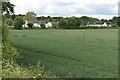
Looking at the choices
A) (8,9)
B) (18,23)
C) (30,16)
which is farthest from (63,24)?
(8,9)

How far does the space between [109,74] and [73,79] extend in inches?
62.2

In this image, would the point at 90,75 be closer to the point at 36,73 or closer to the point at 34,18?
the point at 36,73

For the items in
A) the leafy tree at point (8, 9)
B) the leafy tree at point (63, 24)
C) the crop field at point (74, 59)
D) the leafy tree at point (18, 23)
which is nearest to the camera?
the crop field at point (74, 59)

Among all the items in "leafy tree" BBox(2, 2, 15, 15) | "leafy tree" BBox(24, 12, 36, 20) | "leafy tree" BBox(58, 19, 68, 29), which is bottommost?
"leafy tree" BBox(2, 2, 15, 15)

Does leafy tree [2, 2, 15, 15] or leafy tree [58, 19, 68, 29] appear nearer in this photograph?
leafy tree [2, 2, 15, 15]

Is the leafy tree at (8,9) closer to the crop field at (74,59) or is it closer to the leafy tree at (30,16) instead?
the crop field at (74,59)

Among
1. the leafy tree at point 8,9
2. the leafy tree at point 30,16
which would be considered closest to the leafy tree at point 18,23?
the leafy tree at point 30,16

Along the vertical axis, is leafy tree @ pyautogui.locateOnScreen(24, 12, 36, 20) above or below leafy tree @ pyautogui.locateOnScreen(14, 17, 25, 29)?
above

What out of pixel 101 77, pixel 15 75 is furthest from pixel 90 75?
pixel 15 75

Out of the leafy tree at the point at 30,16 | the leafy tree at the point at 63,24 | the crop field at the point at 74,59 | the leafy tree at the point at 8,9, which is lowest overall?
the crop field at the point at 74,59

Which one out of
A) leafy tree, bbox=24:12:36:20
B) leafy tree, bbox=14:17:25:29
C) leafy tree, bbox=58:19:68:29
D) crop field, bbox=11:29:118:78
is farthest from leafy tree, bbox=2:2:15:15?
leafy tree, bbox=24:12:36:20

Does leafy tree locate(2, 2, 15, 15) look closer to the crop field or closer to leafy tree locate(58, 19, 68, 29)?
the crop field

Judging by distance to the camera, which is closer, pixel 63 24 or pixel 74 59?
pixel 74 59

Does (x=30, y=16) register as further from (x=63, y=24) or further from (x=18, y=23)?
(x=18, y=23)
